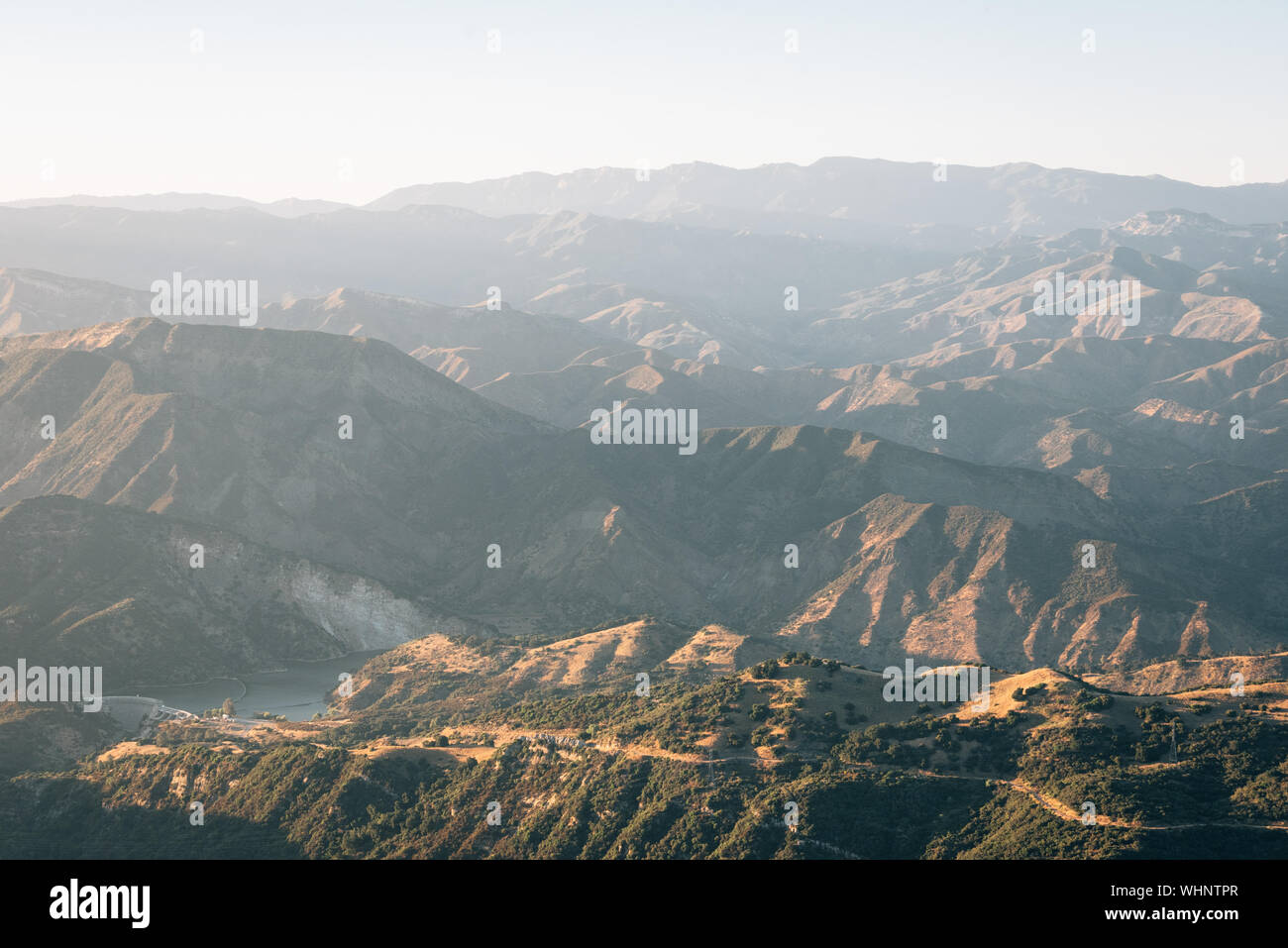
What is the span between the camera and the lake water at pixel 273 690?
165 m

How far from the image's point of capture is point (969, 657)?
641 feet

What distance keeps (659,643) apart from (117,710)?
65.2 meters

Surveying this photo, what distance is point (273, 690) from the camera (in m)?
177

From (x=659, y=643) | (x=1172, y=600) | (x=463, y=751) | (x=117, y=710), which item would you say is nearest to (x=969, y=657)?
(x=1172, y=600)

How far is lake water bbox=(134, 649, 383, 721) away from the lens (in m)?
165
